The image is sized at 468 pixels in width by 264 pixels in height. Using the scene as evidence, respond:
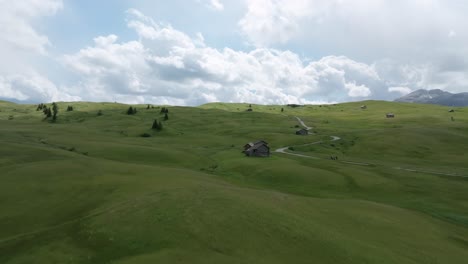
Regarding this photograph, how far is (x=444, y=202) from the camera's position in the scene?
215ft

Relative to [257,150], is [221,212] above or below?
below

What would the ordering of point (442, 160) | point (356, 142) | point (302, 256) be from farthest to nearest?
point (356, 142), point (442, 160), point (302, 256)

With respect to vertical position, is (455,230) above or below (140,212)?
below

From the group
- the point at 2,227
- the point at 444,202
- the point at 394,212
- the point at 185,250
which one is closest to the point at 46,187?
the point at 2,227

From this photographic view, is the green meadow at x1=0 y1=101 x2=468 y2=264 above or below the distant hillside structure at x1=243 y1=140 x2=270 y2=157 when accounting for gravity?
below

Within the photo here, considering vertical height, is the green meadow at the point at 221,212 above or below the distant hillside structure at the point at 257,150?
below

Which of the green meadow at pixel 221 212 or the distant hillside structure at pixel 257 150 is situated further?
the distant hillside structure at pixel 257 150

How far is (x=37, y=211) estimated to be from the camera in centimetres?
4350

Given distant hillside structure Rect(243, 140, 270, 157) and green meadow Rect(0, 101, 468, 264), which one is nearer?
green meadow Rect(0, 101, 468, 264)

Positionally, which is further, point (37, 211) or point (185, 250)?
point (37, 211)

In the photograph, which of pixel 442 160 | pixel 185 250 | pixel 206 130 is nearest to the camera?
pixel 185 250

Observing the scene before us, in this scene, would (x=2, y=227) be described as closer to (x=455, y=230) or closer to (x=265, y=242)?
(x=265, y=242)

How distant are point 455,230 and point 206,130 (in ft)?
511

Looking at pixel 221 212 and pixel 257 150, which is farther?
pixel 257 150
